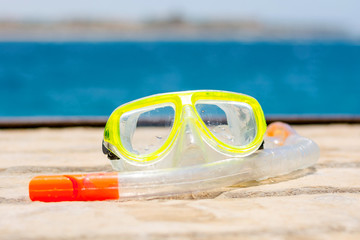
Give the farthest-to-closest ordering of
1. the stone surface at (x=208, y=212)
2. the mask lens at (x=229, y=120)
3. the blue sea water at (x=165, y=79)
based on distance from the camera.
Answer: the blue sea water at (x=165, y=79) < the mask lens at (x=229, y=120) < the stone surface at (x=208, y=212)

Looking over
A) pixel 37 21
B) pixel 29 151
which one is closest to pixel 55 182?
pixel 29 151

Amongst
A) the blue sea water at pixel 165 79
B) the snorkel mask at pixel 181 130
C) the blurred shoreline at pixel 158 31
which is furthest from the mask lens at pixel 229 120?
the blurred shoreline at pixel 158 31

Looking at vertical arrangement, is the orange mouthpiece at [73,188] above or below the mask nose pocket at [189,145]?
below

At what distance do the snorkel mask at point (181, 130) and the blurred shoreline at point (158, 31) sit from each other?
51844mm

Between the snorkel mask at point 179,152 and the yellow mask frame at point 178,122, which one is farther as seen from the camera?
the yellow mask frame at point 178,122

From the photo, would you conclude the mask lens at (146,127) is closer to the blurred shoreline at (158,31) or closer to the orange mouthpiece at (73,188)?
the orange mouthpiece at (73,188)

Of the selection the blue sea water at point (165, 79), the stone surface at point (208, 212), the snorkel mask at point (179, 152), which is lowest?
the blue sea water at point (165, 79)

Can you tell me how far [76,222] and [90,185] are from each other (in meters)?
0.26

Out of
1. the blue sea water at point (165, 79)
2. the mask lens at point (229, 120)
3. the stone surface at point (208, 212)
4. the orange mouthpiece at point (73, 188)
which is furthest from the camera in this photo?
the blue sea water at point (165, 79)

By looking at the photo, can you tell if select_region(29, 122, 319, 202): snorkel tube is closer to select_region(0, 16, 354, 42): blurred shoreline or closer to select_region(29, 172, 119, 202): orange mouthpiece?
select_region(29, 172, 119, 202): orange mouthpiece

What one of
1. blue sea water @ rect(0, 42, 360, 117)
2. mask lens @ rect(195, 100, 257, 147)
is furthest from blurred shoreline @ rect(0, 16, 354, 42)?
mask lens @ rect(195, 100, 257, 147)

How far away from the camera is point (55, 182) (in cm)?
143

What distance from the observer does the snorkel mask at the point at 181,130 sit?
1614mm

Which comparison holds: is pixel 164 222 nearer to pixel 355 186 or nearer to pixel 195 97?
pixel 195 97
